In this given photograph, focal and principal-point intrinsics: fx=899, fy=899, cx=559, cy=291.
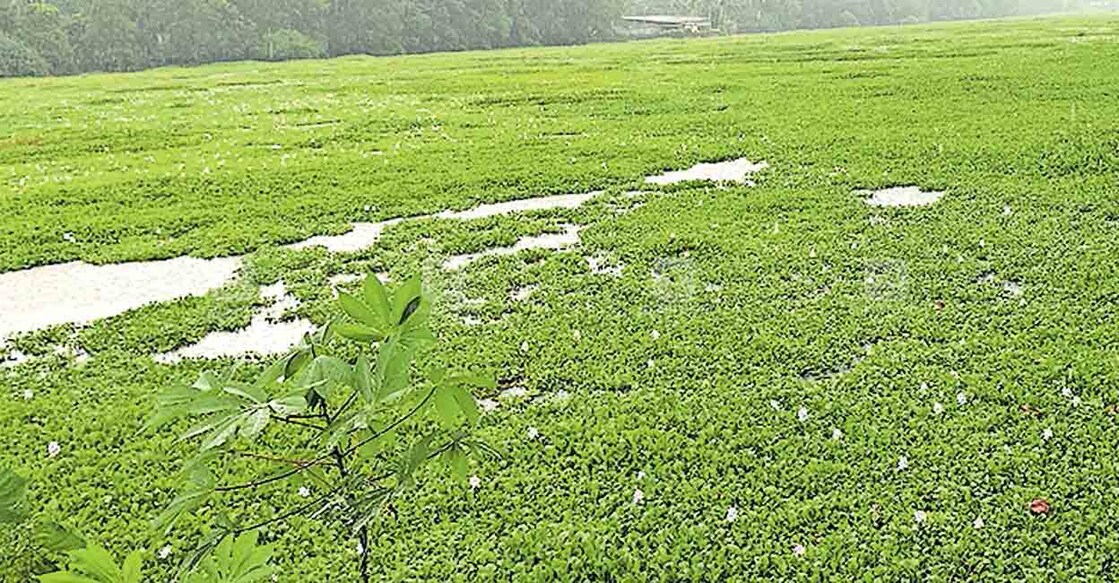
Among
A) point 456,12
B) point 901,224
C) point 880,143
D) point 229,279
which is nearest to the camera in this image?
point 229,279

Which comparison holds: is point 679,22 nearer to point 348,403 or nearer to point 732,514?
point 732,514

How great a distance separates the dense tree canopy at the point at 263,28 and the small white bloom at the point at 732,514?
55629 millimetres

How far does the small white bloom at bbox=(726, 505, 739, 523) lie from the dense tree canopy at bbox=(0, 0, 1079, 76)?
55.6m

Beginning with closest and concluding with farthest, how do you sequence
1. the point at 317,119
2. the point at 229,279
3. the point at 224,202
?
the point at 229,279
the point at 224,202
the point at 317,119

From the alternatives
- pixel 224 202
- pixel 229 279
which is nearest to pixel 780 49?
pixel 224 202

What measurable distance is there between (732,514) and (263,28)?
63407mm

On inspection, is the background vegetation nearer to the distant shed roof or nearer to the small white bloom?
the small white bloom

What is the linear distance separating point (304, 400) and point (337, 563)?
9.59 feet

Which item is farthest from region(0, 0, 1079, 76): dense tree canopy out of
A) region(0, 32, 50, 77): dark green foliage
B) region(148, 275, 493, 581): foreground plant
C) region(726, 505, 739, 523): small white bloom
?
region(148, 275, 493, 581): foreground plant

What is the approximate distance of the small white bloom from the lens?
4301 mm

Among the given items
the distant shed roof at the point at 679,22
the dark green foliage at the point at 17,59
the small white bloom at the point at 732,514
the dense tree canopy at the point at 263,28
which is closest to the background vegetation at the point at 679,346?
the small white bloom at the point at 732,514

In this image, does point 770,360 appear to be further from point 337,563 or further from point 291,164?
point 291,164

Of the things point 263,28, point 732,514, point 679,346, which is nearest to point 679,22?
point 263,28

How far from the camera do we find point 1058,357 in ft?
18.9
